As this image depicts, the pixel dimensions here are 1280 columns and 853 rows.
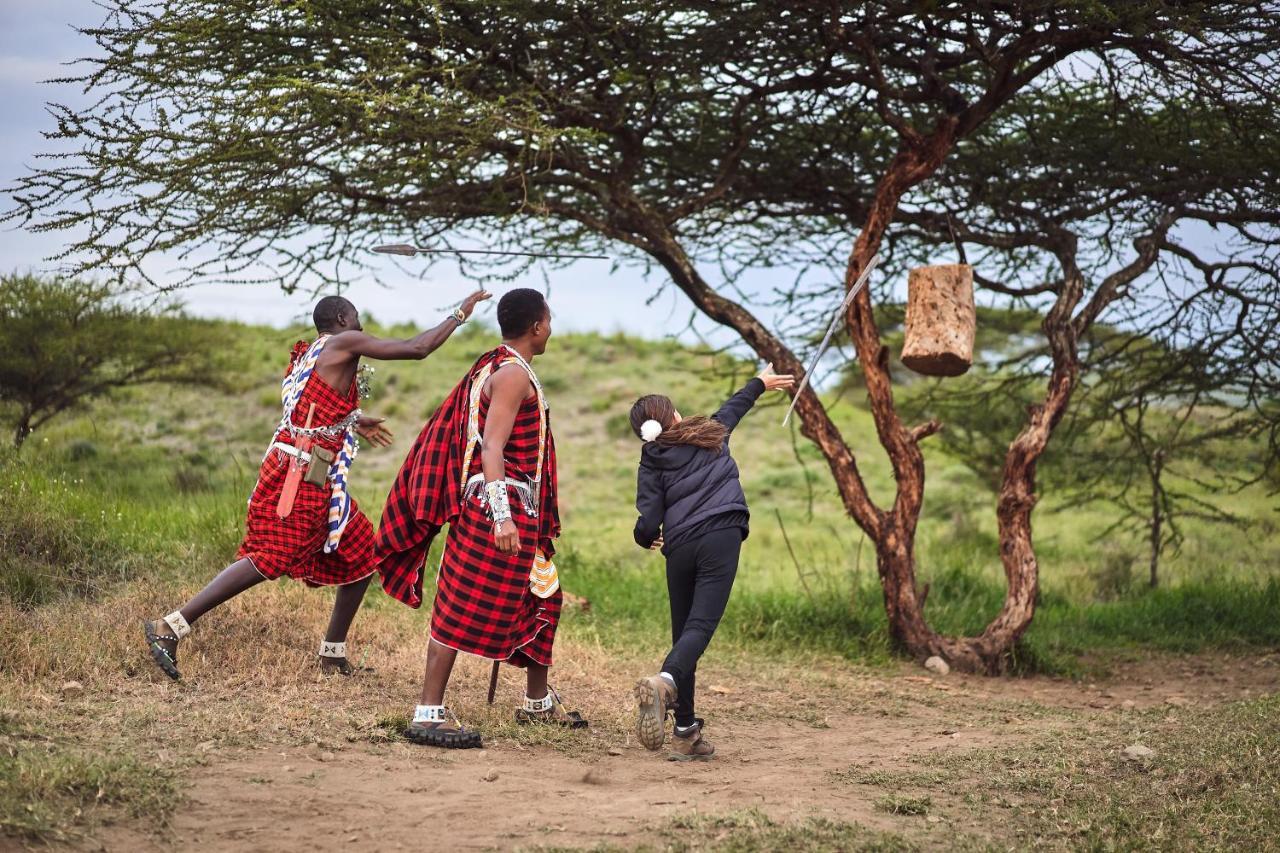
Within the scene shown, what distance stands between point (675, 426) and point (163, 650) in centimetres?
269

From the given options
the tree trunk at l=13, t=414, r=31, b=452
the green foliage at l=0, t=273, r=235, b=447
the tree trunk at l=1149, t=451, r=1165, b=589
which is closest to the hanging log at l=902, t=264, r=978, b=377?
the tree trunk at l=1149, t=451, r=1165, b=589

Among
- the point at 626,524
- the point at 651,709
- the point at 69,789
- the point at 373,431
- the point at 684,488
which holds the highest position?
the point at 373,431

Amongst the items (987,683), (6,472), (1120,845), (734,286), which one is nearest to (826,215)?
(734,286)

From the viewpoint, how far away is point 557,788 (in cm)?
500

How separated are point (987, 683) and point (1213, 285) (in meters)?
4.62

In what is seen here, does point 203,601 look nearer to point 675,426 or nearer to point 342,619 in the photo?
point 342,619

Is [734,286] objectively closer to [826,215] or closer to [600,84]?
[826,215]

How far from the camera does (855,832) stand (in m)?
4.50

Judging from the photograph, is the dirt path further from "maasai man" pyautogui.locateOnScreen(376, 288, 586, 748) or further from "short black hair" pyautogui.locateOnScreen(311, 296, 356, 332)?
"short black hair" pyautogui.locateOnScreen(311, 296, 356, 332)

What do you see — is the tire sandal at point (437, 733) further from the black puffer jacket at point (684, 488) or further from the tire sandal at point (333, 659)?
the tire sandal at point (333, 659)

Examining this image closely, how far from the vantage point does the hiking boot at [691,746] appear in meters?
5.80

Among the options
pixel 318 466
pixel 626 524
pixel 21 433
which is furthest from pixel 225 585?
pixel 626 524

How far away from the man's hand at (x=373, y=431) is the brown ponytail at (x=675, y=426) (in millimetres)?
1532

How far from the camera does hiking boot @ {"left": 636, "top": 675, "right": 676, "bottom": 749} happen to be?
5230mm
